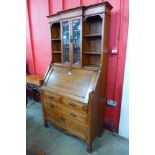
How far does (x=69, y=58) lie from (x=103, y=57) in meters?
0.60

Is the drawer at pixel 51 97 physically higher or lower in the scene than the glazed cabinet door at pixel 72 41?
lower

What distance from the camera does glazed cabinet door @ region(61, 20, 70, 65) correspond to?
2.09 metres

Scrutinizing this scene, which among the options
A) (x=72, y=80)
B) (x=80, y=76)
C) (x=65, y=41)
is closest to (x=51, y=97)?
(x=72, y=80)

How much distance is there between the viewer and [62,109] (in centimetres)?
209

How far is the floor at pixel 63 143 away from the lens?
191cm

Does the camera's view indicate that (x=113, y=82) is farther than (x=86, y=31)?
Yes

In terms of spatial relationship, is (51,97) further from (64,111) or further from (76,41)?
(76,41)

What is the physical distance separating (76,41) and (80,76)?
1.84ft

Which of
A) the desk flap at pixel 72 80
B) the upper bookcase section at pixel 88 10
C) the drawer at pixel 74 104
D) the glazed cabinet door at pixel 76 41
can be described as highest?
the upper bookcase section at pixel 88 10

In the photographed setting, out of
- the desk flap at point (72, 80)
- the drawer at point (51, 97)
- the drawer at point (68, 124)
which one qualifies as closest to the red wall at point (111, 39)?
the desk flap at point (72, 80)

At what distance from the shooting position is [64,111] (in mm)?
2064

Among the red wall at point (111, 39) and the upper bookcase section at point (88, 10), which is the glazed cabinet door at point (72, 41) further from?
the red wall at point (111, 39)
